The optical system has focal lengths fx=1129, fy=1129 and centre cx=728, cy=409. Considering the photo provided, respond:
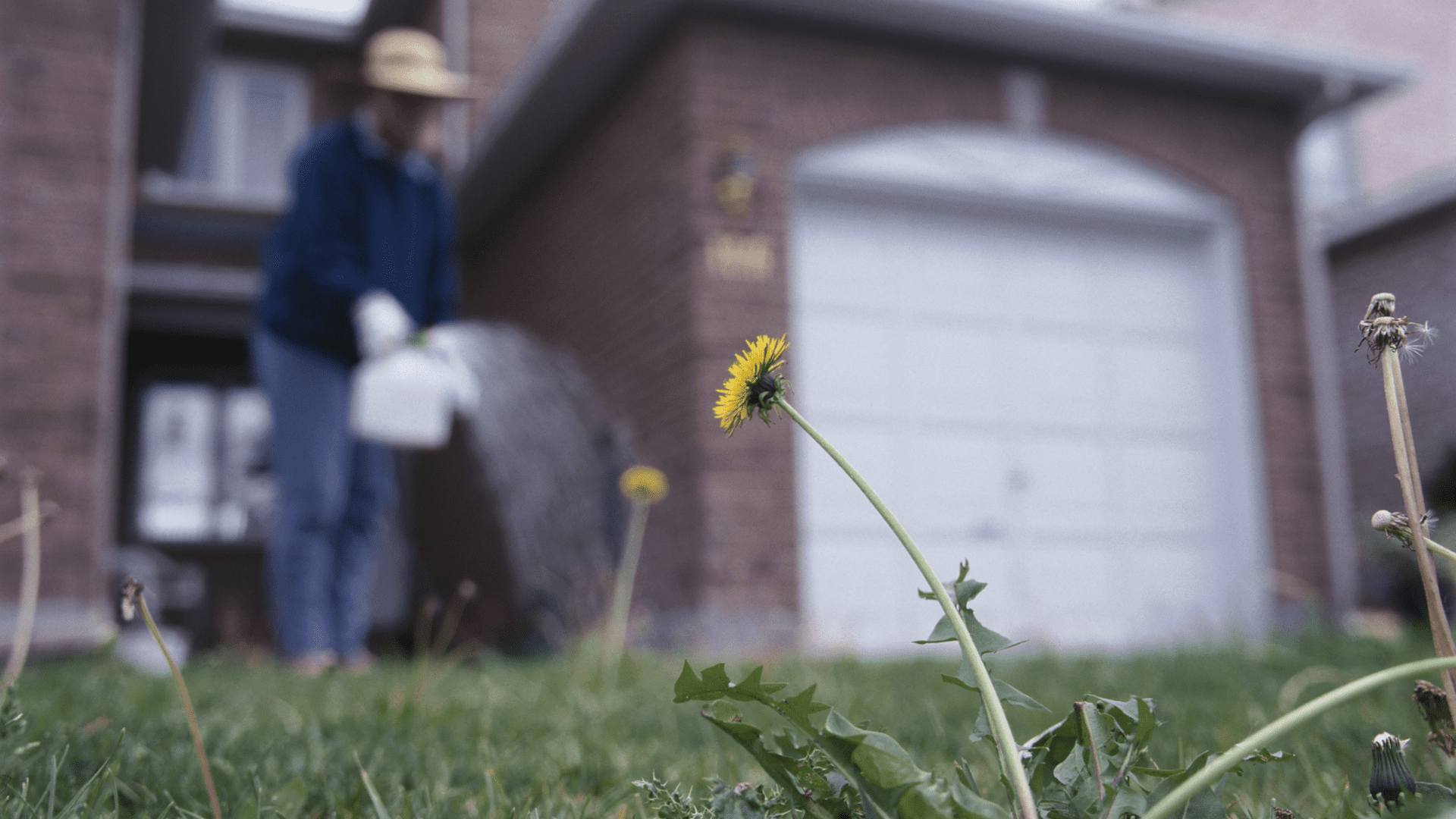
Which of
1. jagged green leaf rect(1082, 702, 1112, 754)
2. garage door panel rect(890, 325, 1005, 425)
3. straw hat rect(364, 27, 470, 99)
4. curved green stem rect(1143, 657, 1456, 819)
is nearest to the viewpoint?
curved green stem rect(1143, 657, 1456, 819)

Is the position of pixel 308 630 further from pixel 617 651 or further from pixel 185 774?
pixel 185 774

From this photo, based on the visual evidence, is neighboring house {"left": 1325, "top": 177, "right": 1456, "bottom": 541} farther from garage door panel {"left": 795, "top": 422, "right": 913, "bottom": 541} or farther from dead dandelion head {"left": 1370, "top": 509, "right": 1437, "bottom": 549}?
dead dandelion head {"left": 1370, "top": 509, "right": 1437, "bottom": 549}

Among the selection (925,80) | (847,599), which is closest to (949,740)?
(847,599)

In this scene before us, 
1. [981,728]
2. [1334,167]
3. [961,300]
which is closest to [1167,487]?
[961,300]

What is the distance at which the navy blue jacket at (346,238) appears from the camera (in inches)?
153

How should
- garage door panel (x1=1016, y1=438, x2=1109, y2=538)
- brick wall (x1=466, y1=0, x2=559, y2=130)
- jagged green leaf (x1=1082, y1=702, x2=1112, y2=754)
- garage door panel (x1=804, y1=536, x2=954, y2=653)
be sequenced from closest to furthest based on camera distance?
jagged green leaf (x1=1082, y1=702, x2=1112, y2=754) < garage door panel (x1=804, y1=536, x2=954, y2=653) < garage door panel (x1=1016, y1=438, x2=1109, y2=538) < brick wall (x1=466, y1=0, x2=559, y2=130)

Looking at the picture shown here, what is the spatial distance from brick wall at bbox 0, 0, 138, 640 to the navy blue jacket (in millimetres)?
702

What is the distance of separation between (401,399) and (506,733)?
2.01 metres

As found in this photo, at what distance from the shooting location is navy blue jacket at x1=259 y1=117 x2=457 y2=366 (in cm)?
388

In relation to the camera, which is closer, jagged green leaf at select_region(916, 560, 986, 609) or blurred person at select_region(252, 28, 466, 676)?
jagged green leaf at select_region(916, 560, 986, 609)

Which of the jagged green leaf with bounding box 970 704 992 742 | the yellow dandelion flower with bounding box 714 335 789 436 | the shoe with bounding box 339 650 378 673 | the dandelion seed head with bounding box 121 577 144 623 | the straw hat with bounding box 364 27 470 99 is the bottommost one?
the shoe with bounding box 339 650 378 673

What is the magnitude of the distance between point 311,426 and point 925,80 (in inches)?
142

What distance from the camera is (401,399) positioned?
3547 millimetres

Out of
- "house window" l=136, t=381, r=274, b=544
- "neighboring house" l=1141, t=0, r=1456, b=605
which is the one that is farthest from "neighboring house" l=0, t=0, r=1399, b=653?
"house window" l=136, t=381, r=274, b=544
